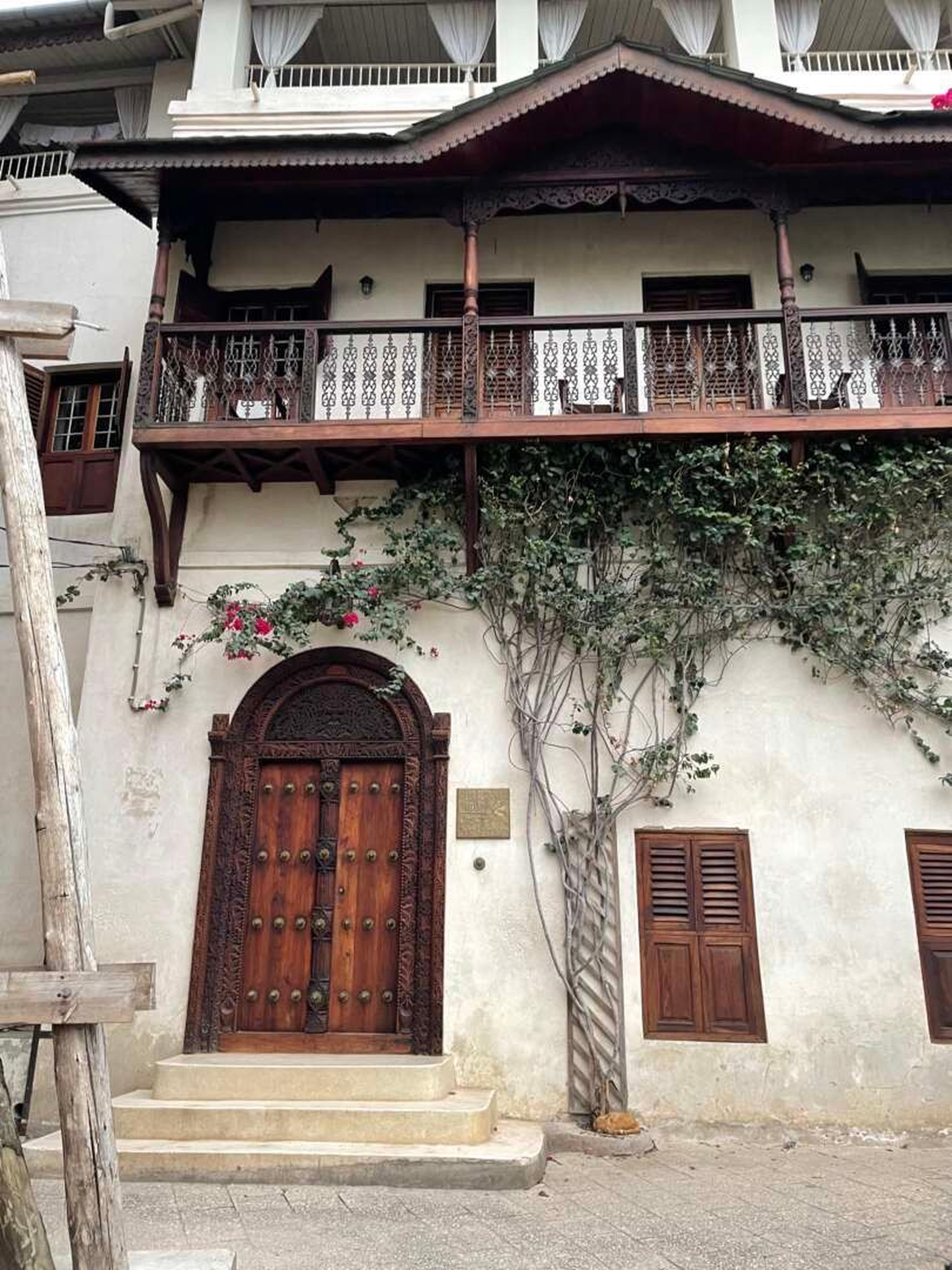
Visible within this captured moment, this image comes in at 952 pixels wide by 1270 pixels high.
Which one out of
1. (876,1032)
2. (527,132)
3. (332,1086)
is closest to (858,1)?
(527,132)

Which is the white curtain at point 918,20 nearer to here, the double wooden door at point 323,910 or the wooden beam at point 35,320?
the double wooden door at point 323,910

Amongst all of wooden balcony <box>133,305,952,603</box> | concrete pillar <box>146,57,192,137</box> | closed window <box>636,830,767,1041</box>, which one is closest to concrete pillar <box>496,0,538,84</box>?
wooden balcony <box>133,305,952,603</box>

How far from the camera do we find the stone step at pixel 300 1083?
20.5ft

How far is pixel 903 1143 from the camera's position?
6.66 metres

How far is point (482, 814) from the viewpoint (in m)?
7.62

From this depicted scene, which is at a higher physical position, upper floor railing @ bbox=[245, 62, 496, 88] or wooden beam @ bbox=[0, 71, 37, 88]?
upper floor railing @ bbox=[245, 62, 496, 88]

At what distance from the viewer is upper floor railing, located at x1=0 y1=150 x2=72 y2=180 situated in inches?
447

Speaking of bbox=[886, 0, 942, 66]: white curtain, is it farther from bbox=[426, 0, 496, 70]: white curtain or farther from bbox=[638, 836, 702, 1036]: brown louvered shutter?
bbox=[638, 836, 702, 1036]: brown louvered shutter

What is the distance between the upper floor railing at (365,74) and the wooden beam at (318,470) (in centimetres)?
477

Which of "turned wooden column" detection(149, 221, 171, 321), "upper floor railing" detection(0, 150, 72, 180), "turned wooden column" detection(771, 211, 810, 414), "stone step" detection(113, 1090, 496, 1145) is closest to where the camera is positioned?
"stone step" detection(113, 1090, 496, 1145)

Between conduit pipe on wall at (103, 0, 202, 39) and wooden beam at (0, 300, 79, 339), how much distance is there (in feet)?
26.4

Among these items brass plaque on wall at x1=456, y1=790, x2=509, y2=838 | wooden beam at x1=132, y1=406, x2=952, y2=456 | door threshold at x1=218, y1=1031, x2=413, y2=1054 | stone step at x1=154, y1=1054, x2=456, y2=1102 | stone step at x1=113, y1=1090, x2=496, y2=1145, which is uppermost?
wooden beam at x1=132, y1=406, x2=952, y2=456

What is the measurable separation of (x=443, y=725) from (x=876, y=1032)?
412 cm

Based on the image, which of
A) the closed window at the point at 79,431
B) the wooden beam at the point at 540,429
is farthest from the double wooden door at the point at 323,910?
the closed window at the point at 79,431
